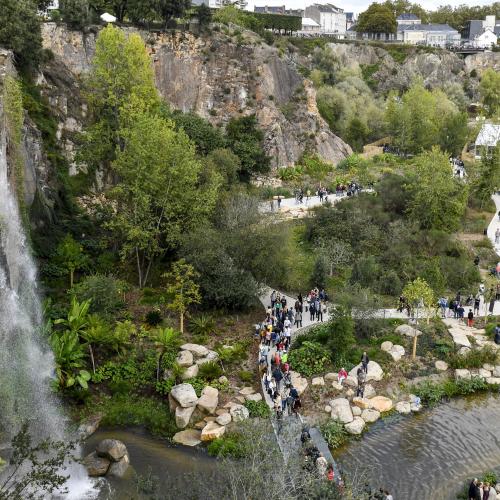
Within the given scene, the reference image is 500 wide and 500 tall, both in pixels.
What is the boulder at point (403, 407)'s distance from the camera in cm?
2180

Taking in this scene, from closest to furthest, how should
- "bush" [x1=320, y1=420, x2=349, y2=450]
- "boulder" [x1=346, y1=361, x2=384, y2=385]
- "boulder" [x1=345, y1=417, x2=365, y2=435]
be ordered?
"bush" [x1=320, y1=420, x2=349, y2=450] → "boulder" [x1=345, y1=417, x2=365, y2=435] → "boulder" [x1=346, y1=361, x2=384, y2=385]

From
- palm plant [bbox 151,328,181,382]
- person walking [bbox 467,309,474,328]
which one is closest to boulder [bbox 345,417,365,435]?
palm plant [bbox 151,328,181,382]

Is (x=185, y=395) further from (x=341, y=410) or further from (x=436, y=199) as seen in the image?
(x=436, y=199)

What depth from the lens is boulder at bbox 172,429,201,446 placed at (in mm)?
19656

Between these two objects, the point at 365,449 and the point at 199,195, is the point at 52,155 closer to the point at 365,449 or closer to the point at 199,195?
the point at 199,195

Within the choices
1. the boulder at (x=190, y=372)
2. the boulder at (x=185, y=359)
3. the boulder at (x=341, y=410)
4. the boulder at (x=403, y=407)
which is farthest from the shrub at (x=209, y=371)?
the boulder at (x=403, y=407)

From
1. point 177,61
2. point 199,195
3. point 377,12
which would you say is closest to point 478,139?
point 177,61

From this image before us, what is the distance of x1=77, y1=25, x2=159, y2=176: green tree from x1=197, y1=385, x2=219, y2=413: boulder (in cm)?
1574

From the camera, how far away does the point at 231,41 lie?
52.9 metres

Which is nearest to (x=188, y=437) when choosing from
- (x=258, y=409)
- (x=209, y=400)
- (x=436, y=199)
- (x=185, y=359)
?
(x=209, y=400)

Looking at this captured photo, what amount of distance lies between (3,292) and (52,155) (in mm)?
14333

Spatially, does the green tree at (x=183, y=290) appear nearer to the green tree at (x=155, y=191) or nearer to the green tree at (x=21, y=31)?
the green tree at (x=155, y=191)

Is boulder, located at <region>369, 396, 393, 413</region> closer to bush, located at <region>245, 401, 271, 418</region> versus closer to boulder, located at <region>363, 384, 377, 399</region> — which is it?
boulder, located at <region>363, 384, 377, 399</region>

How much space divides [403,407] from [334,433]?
334cm
